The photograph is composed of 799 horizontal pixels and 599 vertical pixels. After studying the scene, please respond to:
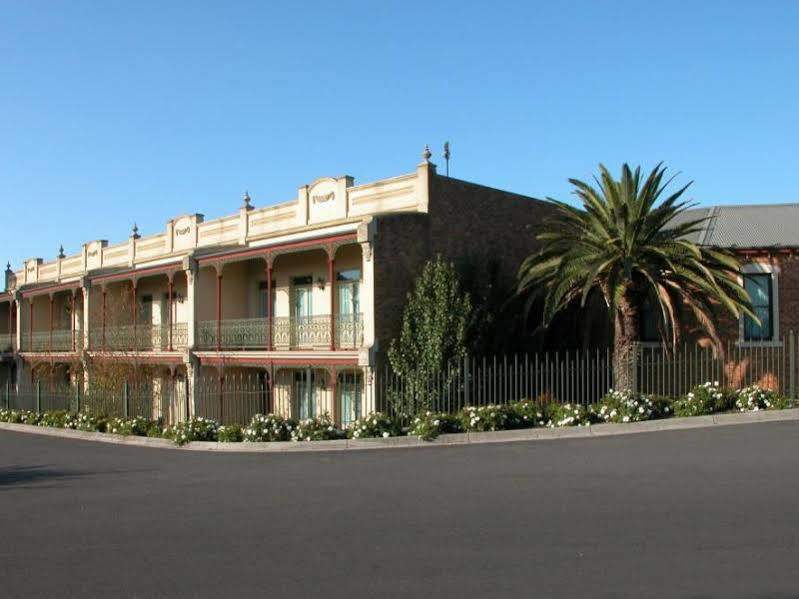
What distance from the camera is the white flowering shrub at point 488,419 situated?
15156mm

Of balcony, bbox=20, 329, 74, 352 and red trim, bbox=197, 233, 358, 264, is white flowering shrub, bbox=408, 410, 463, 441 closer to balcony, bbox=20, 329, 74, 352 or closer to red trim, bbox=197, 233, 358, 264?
red trim, bbox=197, 233, 358, 264

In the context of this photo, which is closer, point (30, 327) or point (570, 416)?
point (570, 416)

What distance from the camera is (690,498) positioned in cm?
847

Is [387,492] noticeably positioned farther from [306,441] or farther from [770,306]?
[770,306]

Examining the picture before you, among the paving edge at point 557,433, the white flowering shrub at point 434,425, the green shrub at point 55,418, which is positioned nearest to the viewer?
the paving edge at point 557,433

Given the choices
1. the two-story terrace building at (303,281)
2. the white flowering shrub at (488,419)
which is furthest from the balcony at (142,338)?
the white flowering shrub at (488,419)

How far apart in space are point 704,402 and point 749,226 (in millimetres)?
10117

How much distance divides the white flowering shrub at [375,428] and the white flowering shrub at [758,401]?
681 cm

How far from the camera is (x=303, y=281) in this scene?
23469 millimetres

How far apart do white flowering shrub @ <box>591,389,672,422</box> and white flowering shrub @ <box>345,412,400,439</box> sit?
153 inches

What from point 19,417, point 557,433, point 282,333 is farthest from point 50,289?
point 557,433

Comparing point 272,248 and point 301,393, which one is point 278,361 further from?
point 272,248

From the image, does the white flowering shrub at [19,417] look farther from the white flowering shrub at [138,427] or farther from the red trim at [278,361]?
the white flowering shrub at [138,427]

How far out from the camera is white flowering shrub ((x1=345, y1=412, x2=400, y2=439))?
1544cm
